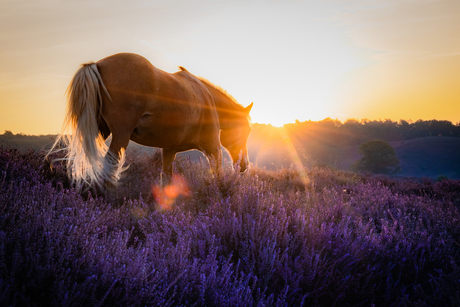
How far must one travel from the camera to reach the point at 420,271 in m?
2.00

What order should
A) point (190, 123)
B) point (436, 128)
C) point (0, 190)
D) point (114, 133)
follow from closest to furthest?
1. point (0, 190)
2. point (114, 133)
3. point (190, 123)
4. point (436, 128)

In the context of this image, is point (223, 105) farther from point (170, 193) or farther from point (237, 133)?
point (170, 193)

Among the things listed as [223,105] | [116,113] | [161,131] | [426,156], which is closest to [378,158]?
[426,156]

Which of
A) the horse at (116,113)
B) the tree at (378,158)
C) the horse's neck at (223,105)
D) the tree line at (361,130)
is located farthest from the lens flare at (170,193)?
the tree line at (361,130)

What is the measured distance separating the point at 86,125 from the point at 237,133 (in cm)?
377

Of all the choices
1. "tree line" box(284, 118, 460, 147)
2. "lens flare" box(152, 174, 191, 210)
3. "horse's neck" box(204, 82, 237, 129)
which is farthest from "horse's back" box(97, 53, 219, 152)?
"tree line" box(284, 118, 460, 147)

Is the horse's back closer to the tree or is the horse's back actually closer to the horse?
the horse

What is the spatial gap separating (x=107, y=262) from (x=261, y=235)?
1.23 metres

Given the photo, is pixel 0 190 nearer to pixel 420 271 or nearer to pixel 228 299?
pixel 228 299

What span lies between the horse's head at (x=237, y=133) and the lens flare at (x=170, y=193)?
7.27 ft

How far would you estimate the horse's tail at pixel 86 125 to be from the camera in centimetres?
302

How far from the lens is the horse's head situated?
6.08 meters

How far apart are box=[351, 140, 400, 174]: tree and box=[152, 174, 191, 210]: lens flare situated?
30.8 m

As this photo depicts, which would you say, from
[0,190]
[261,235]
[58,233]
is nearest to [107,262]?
[58,233]
